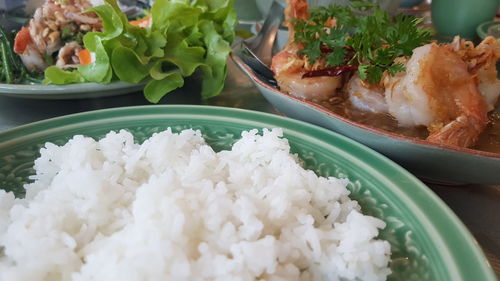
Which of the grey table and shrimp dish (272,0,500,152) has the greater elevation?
shrimp dish (272,0,500,152)

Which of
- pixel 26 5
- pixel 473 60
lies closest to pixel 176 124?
pixel 473 60

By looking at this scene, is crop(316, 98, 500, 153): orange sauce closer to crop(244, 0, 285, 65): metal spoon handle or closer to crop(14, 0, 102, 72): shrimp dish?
crop(244, 0, 285, 65): metal spoon handle

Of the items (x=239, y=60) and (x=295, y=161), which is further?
(x=239, y=60)

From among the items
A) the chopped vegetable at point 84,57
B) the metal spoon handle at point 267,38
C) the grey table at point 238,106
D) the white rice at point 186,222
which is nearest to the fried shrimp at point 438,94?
the grey table at point 238,106

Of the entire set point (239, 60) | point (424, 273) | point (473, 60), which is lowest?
point (239, 60)

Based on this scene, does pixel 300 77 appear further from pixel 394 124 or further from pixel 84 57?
pixel 84 57

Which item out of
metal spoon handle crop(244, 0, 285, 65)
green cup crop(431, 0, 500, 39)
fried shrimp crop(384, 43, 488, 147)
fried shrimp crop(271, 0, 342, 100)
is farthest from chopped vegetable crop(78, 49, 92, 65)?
green cup crop(431, 0, 500, 39)

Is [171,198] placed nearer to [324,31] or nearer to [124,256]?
[124,256]

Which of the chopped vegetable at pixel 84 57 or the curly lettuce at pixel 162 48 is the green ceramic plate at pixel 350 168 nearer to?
the curly lettuce at pixel 162 48

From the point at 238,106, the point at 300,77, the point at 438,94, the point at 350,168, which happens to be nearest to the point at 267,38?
the point at 238,106
